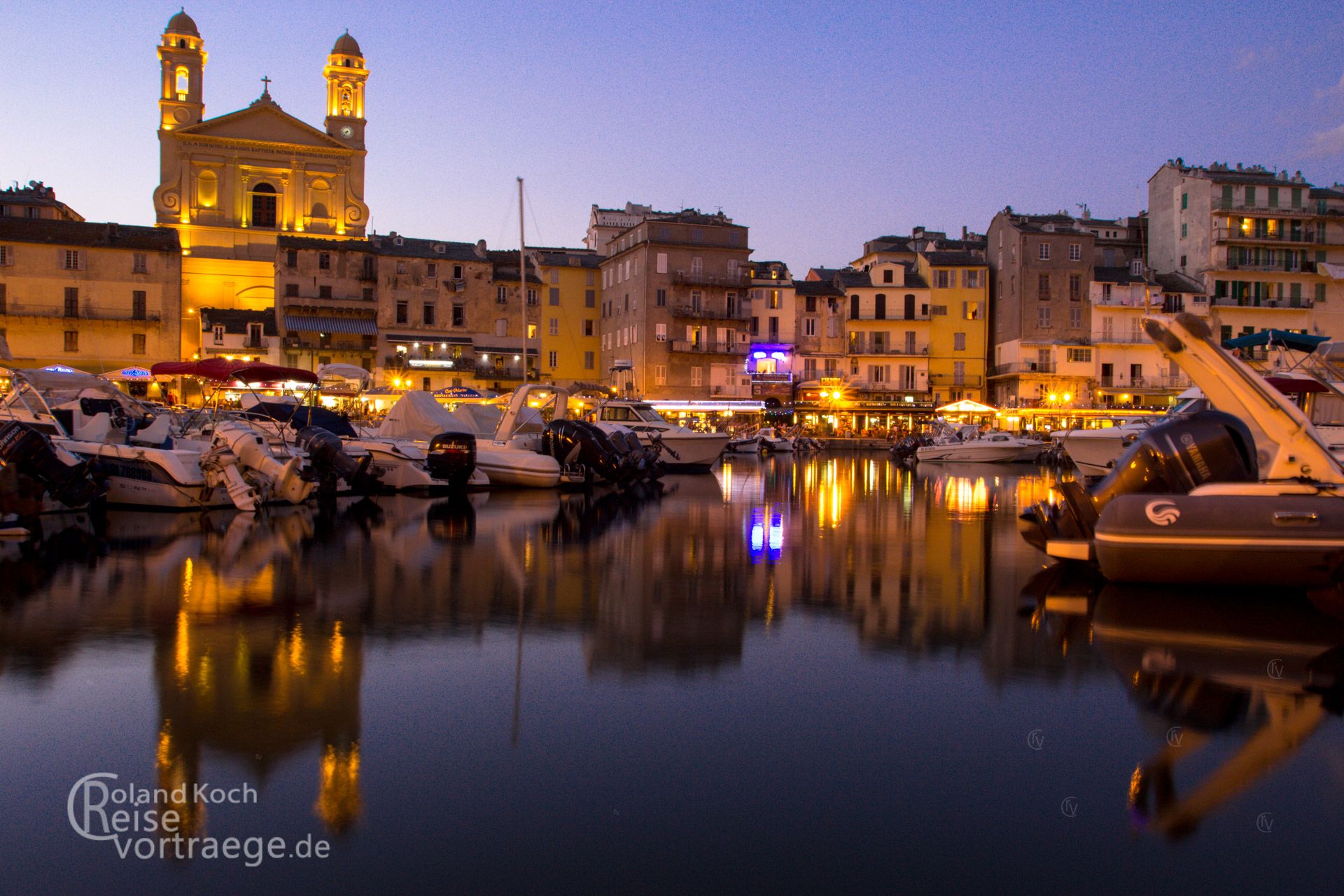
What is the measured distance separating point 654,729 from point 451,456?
16601 mm

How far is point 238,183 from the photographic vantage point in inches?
2840

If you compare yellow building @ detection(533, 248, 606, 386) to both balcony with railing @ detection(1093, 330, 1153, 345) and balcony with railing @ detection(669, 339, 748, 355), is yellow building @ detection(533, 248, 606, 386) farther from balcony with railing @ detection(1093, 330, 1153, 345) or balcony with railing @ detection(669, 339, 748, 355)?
balcony with railing @ detection(1093, 330, 1153, 345)

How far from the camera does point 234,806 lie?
190 inches

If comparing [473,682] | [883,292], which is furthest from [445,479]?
[883,292]

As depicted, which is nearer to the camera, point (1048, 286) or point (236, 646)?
point (236, 646)

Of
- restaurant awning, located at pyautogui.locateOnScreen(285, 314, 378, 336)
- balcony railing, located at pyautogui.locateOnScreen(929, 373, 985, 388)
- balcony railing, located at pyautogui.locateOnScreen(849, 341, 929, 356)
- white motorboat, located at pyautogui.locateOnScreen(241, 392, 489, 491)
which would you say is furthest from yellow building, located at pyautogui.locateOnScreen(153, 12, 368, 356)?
white motorboat, located at pyautogui.locateOnScreen(241, 392, 489, 491)

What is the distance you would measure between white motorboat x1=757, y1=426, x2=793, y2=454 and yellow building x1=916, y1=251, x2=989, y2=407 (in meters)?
16.7

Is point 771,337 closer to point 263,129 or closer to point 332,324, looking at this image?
point 332,324

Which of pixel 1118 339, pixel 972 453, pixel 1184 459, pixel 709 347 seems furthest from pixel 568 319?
pixel 1184 459

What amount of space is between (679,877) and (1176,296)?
7351 centimetres

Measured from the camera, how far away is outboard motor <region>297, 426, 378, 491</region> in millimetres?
19609

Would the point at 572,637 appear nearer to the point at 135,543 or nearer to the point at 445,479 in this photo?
the point at 135,543

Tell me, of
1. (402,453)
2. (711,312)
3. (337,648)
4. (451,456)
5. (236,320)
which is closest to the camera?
(337,648)

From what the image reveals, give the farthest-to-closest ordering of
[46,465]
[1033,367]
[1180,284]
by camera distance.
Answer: [1180,284], [1033,367], [46,465]
